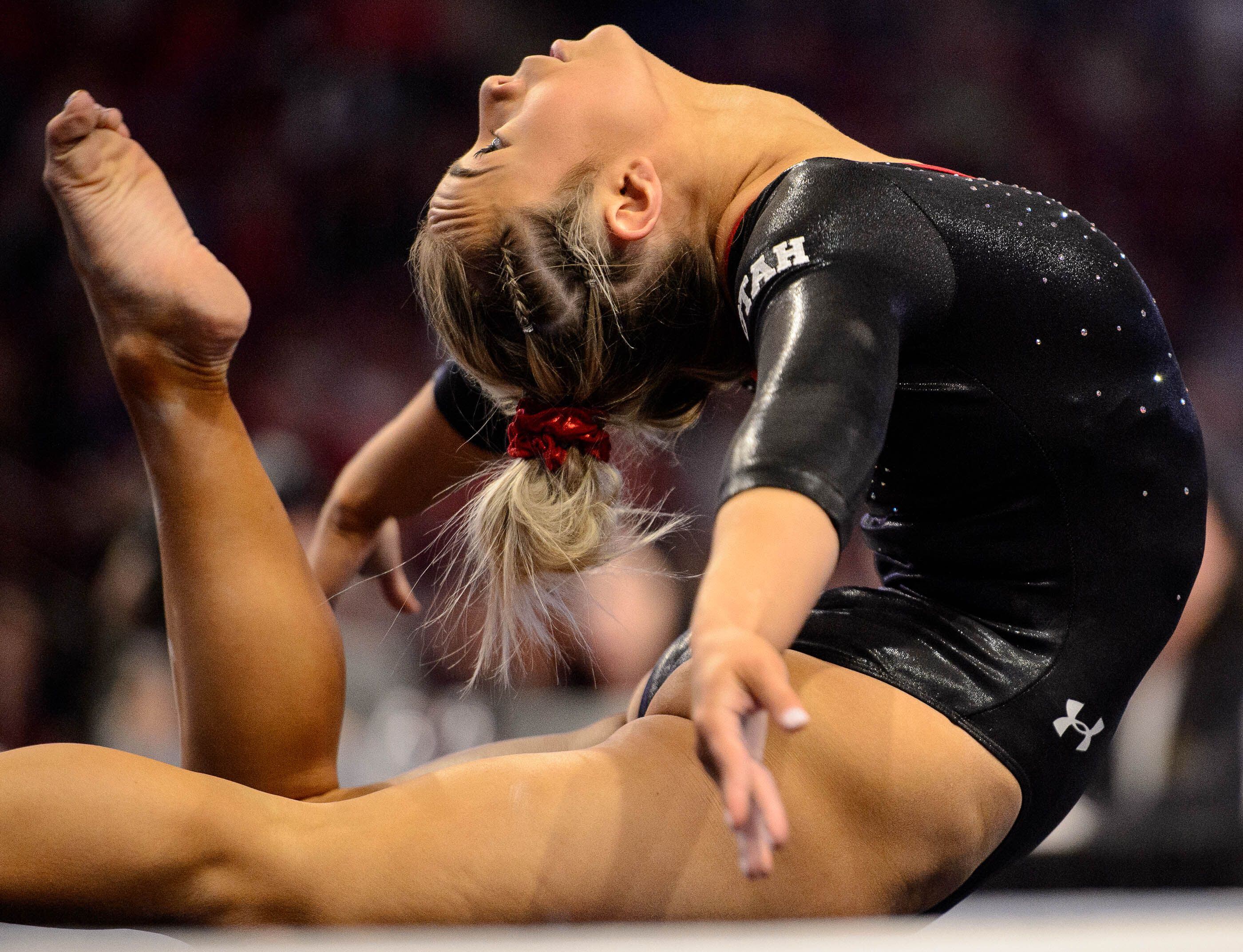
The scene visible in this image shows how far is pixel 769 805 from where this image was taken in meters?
0.56

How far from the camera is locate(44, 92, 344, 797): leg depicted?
99 cm

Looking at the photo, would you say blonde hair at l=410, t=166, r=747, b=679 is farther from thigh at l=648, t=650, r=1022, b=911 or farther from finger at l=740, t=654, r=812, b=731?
finger at l=740, t=654, r=812, b=731

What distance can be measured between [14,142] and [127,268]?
9.74 ft

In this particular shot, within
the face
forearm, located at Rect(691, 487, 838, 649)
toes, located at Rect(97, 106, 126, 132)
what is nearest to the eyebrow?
the face

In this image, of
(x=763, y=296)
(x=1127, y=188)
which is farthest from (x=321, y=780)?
(x=1127, y=188)

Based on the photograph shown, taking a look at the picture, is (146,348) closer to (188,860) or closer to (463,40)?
(188,860)

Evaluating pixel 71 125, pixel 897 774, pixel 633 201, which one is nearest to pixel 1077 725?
pixel 897 774

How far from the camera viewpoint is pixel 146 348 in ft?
3.33

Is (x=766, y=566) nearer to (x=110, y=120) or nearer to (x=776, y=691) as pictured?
(x=776, y=691)

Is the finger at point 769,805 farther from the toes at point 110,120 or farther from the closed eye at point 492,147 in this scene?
the toes at point 110,120

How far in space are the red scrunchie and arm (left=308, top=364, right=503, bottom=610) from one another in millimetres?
262

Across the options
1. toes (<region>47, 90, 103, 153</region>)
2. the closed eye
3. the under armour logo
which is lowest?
the under armour logo

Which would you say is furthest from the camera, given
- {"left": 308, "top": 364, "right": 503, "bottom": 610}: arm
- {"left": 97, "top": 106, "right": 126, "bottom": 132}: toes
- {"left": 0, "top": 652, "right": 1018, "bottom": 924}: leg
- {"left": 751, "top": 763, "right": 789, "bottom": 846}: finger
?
{"left": 308, "top": 364, "right": 503, "bottom": 610}: arm

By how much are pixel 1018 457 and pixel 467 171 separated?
523mm
